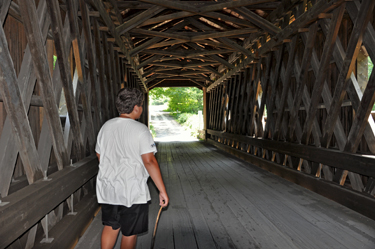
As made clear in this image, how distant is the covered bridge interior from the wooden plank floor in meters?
0.08

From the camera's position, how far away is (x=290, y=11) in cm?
602

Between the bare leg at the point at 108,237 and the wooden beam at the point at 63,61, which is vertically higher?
the wooden beam at the point at 63,61

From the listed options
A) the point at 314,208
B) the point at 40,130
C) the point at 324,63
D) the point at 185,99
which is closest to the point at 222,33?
the point at 324,63

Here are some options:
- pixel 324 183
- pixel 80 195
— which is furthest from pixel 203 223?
pixel 324 183

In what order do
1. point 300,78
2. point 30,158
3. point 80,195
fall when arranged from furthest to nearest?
point 300,78 → point 80,195 → point 30,158

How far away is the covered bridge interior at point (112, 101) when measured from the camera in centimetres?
219

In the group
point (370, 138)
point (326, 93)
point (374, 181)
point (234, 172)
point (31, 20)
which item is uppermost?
point (31, 20)

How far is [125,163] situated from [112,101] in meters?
3.96

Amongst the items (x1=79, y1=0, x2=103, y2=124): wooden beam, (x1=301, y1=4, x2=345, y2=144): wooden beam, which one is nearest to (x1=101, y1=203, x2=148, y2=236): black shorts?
(x1=79, y1=0, x2=103, y2=124): wooden beam

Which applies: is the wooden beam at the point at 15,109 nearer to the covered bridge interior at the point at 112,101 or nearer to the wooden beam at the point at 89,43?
the covered bridge interior at the point at 112,101

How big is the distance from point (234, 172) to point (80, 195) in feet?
13.0

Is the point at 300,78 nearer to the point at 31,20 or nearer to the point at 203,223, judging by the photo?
the point at 203,223

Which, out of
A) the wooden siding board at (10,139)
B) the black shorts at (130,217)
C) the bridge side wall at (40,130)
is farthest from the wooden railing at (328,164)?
the wooden siding board at (10,139)

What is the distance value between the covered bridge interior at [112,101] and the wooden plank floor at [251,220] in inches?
3.3
